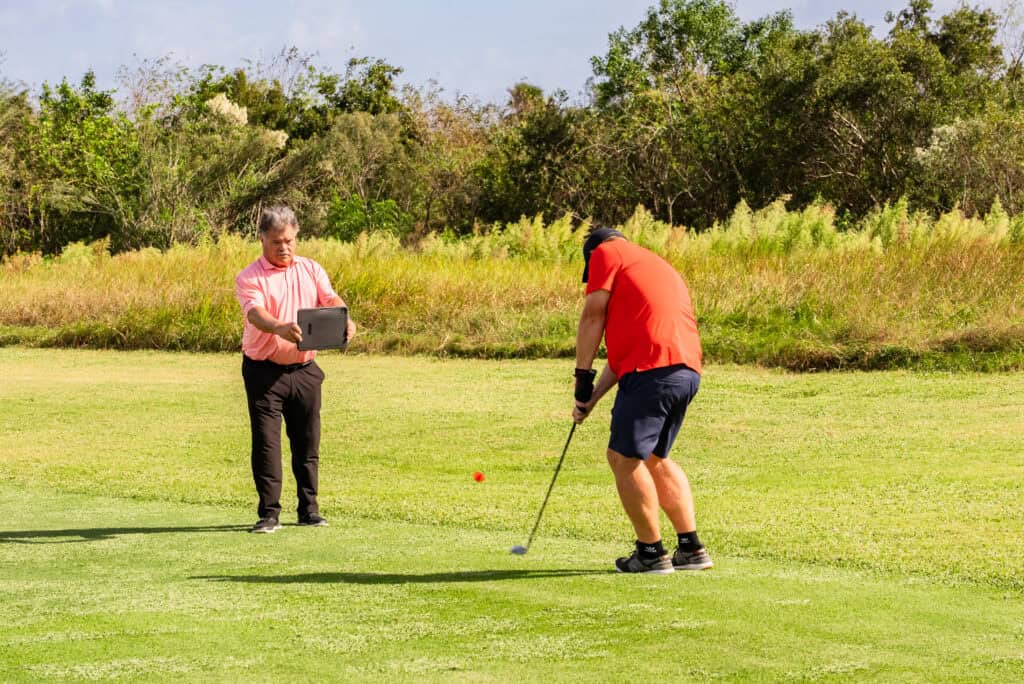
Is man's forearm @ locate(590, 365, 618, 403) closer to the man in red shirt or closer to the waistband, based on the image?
the man in red shirt

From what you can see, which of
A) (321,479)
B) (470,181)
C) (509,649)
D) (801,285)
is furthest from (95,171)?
(509,649)

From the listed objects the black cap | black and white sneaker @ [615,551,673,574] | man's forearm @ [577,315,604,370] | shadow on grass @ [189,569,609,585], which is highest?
the black cap

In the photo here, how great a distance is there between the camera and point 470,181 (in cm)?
4856

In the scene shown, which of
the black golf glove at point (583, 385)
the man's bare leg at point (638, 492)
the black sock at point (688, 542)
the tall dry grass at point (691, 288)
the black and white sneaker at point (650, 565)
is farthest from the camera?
the tall dry grass at point (691, 288)

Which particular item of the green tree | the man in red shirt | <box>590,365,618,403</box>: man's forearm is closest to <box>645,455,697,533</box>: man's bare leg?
the man in red shirt

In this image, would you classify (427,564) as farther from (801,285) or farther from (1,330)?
(1,330)

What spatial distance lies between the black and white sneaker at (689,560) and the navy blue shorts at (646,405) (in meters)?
0.67

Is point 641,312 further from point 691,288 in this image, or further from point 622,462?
point 691,288

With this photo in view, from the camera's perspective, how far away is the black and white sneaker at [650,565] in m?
7.08

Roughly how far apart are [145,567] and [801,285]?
51.6 ft

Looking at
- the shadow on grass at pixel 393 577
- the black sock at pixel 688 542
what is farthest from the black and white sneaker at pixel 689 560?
the shadow on grass at pixel 393 577

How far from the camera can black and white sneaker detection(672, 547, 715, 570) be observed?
720cm

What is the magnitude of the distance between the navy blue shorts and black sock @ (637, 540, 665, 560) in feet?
1.67

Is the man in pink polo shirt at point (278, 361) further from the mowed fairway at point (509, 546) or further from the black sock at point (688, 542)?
the black sock at point (688, 542)
